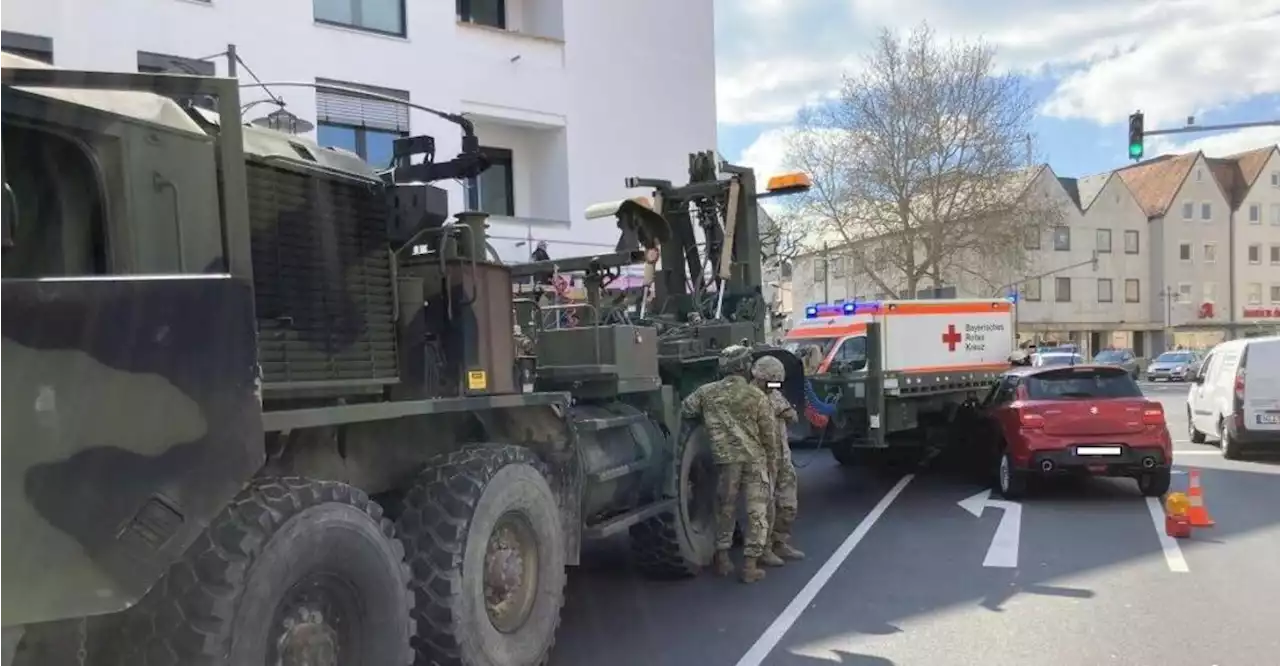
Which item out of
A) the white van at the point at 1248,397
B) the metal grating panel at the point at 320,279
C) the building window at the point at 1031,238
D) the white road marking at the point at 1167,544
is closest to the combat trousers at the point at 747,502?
the white road marking at the point at 1167,544

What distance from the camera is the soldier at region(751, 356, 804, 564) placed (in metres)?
8.09

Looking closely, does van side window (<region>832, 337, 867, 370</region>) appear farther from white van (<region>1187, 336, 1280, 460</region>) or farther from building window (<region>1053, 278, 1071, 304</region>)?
building window (<region>1053, 278, 1071, 304</region>)

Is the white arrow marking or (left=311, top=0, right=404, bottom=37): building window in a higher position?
(left=311, top=0, right=404, bottom=37): building window

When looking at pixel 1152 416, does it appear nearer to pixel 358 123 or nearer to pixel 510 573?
pixel 510 573

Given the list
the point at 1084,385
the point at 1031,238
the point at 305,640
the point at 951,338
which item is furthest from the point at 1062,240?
the point at 305,640

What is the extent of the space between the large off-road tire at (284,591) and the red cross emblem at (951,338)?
10.1 meters

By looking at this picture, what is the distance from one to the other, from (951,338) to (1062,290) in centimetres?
5474

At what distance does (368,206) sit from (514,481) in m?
1.52

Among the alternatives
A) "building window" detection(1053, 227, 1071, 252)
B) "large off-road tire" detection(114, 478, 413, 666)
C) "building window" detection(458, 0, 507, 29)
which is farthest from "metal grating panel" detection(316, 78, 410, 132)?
"building window" detection(1053, 227, 1071, 252)

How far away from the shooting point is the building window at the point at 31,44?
12.3 meters

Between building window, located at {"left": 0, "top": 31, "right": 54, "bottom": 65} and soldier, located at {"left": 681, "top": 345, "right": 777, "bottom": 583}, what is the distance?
9.66 meters

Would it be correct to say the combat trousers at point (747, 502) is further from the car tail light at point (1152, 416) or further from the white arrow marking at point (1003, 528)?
the car tail light at point (1152, 416)

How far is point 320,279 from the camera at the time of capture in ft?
14.3

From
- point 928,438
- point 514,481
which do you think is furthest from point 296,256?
point 928,438
